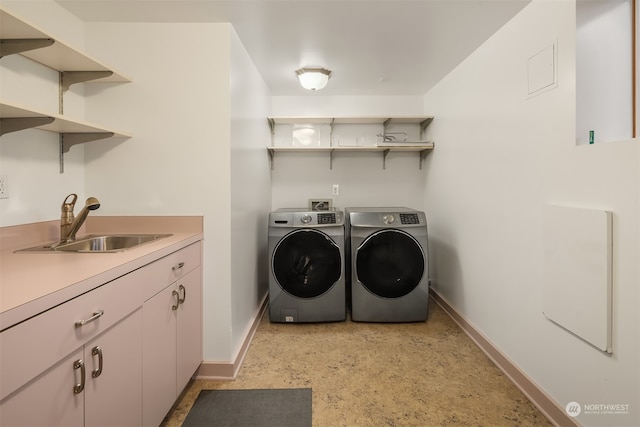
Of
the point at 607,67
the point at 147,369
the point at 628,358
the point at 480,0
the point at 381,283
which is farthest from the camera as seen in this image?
the point at 381,283

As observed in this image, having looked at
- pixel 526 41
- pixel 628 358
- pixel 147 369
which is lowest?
pixel 147 369

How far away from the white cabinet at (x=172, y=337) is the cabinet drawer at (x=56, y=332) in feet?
0.67

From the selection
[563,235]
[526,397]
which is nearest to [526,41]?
[563,235]

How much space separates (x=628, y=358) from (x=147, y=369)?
186 centimetres

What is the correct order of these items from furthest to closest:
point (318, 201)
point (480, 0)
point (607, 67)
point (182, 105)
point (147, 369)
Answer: point (318, 201), point (182, 105), point (480, 0), point (607, 67), point (147, 369)

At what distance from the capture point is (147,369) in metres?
1.21

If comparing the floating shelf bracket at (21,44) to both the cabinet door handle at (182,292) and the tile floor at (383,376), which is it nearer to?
the cabinet door handle at (182,292)

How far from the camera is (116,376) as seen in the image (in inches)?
40.1

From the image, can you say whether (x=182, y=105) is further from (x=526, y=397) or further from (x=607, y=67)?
(x=526, y=397)

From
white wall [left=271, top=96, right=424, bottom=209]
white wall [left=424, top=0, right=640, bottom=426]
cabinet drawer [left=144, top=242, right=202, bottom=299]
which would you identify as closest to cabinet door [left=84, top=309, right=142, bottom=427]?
cabinet drawer [left=144, top=242, right=202, bottom=299]

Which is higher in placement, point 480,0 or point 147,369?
point 480,0

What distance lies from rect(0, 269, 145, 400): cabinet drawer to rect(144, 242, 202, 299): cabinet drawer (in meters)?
0.15

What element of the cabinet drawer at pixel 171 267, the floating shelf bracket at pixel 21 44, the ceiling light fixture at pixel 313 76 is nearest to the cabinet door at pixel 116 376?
the cabinet drawer at pixel 171 267

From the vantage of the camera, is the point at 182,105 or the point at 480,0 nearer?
the point at 480,0
